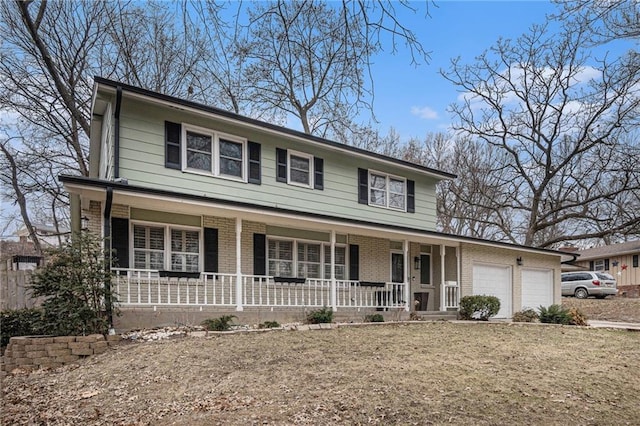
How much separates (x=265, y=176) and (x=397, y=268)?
19.4ft

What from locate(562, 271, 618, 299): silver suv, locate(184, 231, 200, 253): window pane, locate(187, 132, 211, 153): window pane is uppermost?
locate(187, 132, 211, 153): window pane

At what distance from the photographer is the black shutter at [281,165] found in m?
14.1

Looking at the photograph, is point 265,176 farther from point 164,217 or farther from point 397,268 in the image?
point 397,268

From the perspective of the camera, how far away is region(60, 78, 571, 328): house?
1087 centimetres

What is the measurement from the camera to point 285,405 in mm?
5523

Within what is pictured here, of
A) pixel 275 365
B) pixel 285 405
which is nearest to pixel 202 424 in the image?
pixel 285 405

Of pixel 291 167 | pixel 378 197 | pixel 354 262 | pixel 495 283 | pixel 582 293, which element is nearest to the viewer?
pixel 291 167

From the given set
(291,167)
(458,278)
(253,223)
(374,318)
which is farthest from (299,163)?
(458,278)

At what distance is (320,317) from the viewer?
38.8 feet

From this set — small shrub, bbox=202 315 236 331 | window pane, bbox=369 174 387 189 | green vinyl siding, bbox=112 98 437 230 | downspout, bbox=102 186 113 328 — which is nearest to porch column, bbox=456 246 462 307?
green vinyl siding, bbox=112 98 437 230

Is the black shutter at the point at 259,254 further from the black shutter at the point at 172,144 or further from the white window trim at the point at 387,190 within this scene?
the white window trim at the point at 387,190

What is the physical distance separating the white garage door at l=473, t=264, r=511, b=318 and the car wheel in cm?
1282

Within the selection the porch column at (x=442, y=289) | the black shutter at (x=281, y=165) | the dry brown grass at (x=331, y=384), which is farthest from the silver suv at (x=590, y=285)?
the black shutter at (x=281, y=165)

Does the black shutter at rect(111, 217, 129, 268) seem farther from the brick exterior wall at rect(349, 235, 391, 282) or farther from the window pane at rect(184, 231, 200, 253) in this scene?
the brick exterior wall at rect(349, 235, 391, 282)
